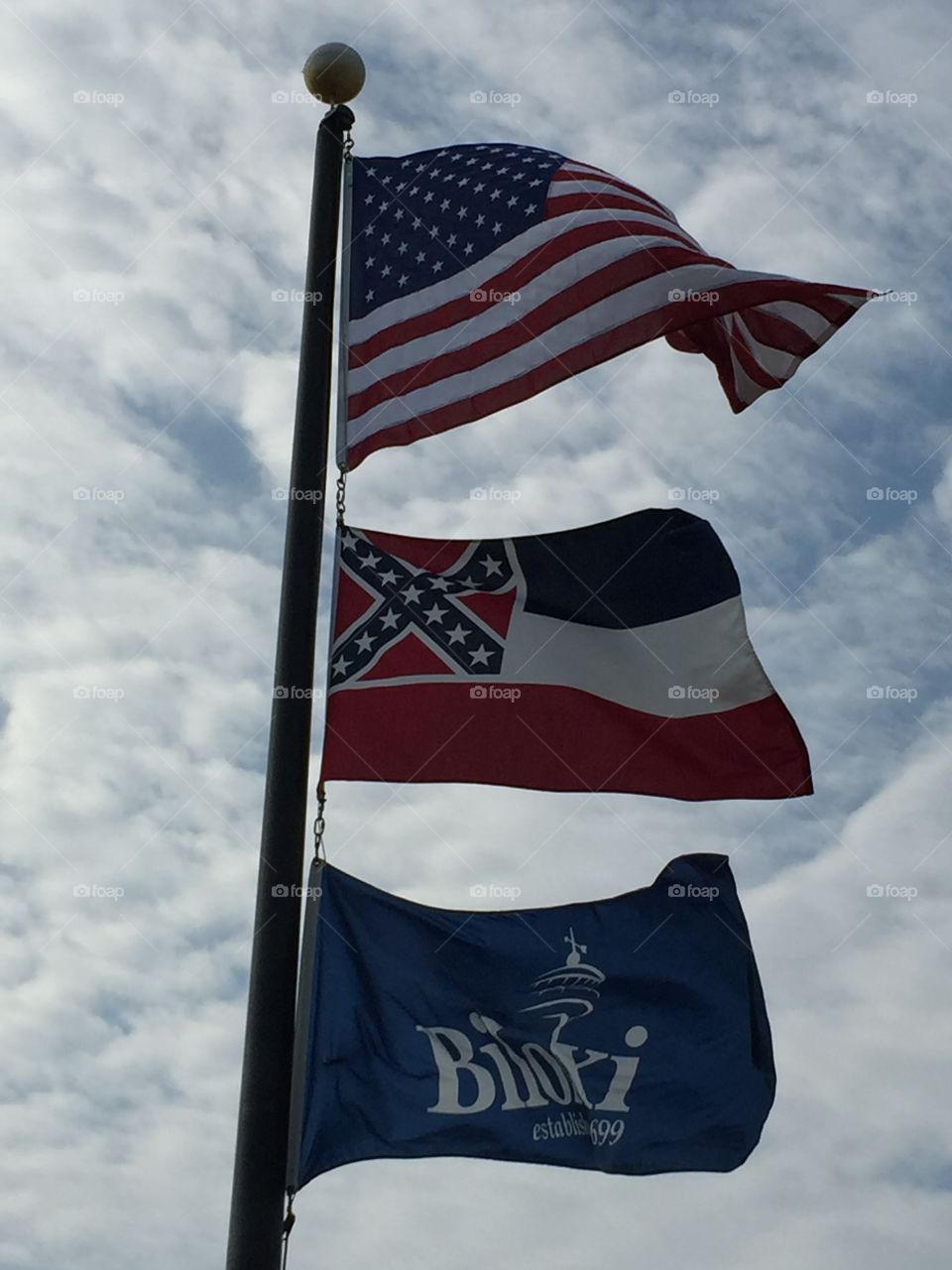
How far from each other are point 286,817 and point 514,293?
3.80m

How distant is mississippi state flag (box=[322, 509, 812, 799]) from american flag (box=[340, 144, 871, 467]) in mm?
844

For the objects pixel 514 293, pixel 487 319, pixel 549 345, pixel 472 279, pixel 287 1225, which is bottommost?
pixel 287 1225

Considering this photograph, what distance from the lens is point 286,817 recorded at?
291 inches

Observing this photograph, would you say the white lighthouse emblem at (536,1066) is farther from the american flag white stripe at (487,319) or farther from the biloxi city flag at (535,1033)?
the american flag white stripe at (487,319)

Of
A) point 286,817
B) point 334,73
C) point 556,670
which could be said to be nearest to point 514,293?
point 334,73

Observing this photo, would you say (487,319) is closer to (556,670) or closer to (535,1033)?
(556,670)

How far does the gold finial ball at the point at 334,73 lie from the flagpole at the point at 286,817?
711mm

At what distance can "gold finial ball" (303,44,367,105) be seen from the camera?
9.73 metres

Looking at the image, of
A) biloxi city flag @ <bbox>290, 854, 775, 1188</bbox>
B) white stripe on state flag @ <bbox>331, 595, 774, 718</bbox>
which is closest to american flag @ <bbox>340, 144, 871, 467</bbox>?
white stripe on state flag @ <bbox>331, 595, 774, 718</bbox>

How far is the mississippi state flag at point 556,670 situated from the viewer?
860 centimetres

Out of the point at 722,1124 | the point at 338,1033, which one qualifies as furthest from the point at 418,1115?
the point at 722,1124

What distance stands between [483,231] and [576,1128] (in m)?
5.20

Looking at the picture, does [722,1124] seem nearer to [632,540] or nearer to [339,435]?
[632,540]

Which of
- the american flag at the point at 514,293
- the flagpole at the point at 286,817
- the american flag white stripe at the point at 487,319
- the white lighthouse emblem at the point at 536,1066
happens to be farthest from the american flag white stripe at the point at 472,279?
the white lighthouse emblem at the point at 536,1066
